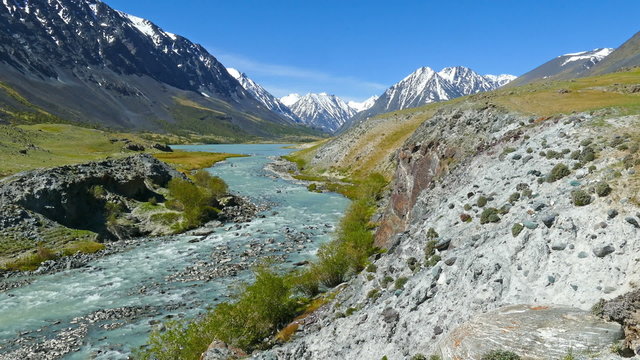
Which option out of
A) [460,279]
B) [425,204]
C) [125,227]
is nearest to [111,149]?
[125,227]

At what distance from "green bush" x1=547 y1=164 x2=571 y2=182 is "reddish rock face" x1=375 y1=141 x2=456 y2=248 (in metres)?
16.3

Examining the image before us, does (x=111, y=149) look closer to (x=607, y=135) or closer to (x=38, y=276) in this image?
(x=38, y=276)

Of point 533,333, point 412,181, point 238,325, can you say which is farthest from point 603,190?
point 412,181

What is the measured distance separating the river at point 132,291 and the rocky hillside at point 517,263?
46.8ft

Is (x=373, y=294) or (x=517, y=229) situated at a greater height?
(x=517, y=229)

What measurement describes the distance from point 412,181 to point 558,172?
2339 centimetres

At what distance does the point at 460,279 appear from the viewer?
61.6 feet

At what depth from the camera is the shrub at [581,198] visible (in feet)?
57.3

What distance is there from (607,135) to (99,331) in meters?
38.6

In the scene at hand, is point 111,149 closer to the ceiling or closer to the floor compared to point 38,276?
closer to the ceiling

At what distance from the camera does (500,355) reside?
40.0 ft

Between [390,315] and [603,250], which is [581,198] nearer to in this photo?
[603,250]

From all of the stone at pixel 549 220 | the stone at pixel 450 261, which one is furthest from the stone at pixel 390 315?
the stone at pixel 549 220

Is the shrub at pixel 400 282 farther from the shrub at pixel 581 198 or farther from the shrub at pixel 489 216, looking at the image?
the shrub at pixel 581 198
